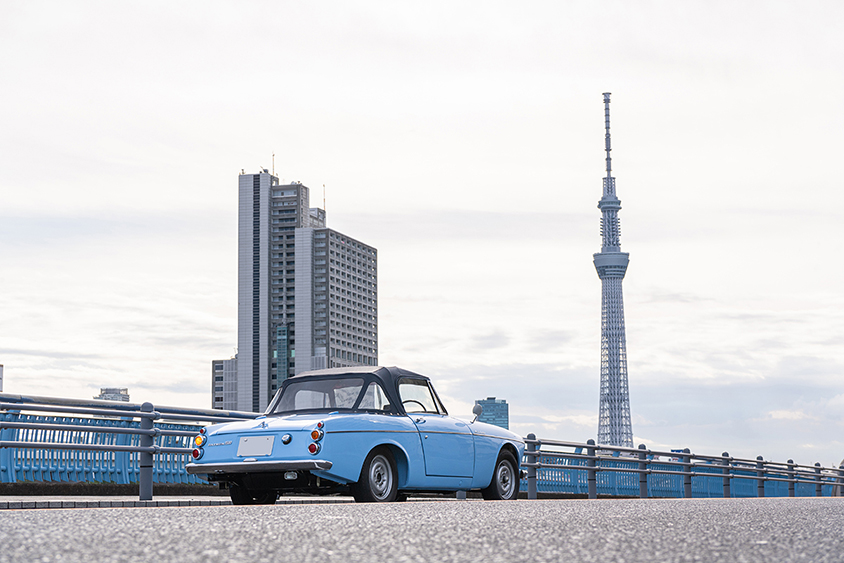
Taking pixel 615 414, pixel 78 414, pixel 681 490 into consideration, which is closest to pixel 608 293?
pixel 615 414

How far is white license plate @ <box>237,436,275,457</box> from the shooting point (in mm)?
10242

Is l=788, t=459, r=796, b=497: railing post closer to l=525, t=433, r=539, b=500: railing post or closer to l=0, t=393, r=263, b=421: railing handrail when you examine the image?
l=525, t=433, r=539, b=500: railing post

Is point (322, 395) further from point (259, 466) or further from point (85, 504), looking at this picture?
point (85, 504)

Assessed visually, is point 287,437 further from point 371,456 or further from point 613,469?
point 613,469

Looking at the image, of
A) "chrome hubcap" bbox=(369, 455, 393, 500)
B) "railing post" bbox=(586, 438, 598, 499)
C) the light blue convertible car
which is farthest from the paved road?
"railing post" bbox=(586, 438, 598, 499)

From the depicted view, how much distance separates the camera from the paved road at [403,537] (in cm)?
473

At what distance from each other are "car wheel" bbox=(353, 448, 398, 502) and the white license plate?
0.91 m

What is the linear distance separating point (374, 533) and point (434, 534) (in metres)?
0.32

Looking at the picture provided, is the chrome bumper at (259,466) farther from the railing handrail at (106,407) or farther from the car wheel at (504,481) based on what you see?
the car wheel at (504,481)

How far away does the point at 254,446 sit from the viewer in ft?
33.8

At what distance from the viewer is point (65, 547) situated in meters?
4.80

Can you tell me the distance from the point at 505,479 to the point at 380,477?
244cm

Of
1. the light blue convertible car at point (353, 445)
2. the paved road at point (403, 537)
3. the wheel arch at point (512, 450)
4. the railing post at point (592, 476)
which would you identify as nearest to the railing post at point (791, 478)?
the railing post at point (592, 476)

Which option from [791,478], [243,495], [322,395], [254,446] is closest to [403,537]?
[254,446]
